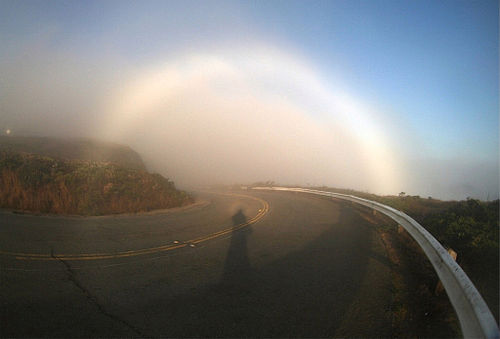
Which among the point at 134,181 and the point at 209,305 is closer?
the point at 209,305

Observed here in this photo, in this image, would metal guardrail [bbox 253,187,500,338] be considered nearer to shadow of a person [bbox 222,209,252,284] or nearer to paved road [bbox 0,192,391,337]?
paved road [bbox 0,192,391,337]

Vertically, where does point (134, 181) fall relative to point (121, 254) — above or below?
above

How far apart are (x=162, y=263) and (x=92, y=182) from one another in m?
9.17

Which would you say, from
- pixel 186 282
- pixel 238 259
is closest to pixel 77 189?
pixel 238 259

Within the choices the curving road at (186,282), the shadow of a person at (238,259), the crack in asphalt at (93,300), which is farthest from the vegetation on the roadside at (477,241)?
the crack in asphalt at (93,300)

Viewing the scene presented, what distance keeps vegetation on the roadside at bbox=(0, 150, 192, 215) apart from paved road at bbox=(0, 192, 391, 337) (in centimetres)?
192

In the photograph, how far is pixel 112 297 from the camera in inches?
150

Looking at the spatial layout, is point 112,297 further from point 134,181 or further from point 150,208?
point 134,181

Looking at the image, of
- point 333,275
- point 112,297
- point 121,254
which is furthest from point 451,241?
point 121,254

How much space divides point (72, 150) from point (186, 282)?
112 ft

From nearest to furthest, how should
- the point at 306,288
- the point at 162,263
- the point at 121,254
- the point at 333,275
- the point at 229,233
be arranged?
1. the point at 306,288
2. the point at 333,275
3. the point at 162,263
4. the point at 121,254
5. the point at 229,233

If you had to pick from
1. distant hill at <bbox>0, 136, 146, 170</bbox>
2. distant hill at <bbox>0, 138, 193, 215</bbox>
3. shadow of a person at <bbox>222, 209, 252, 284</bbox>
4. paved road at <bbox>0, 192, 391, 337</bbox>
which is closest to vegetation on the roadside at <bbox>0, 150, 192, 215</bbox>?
distant hill at <bbox>0, 138, 193, 215</bbox>

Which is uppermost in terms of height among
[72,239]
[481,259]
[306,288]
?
[481,259]

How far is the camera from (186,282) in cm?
443
